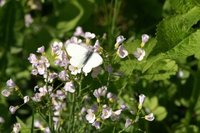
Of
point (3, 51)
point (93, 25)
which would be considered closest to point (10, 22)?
point (3, 51)

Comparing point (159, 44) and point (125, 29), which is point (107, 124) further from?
point (125, 29)

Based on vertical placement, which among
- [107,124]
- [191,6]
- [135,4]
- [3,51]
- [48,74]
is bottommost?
[107,124]

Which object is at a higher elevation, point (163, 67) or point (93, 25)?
point (93, 25)

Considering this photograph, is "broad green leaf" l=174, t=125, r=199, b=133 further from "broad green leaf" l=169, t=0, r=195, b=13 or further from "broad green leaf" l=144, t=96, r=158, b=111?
"broad green leaf" l=169, t=0, r=195, b=13

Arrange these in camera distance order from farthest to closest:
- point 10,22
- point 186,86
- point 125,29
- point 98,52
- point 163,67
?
point 125,29 < point 10,22 < point 186,86 < point 163,67 < point 98,52

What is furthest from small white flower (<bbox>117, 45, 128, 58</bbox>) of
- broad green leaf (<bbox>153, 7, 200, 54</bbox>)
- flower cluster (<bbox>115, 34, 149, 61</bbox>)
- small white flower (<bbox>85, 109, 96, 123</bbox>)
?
small white flower (<bbox>85, 109, 96, 123</bbox>)

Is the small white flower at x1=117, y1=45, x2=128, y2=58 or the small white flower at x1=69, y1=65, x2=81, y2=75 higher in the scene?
the small white flower at x1=117, y1=45, x2=128, y2=58

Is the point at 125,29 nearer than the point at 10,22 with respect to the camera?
No

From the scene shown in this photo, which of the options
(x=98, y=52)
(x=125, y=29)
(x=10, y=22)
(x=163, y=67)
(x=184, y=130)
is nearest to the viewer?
(x=98, y=52)
